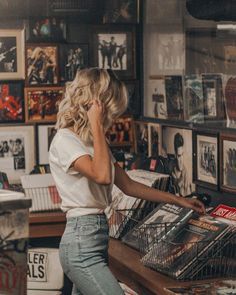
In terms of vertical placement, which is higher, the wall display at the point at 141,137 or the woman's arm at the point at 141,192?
the wall display at the point at 141,137

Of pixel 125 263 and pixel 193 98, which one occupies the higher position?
pixel 193 98

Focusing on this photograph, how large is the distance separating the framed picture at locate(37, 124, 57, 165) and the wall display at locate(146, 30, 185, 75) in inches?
31.7

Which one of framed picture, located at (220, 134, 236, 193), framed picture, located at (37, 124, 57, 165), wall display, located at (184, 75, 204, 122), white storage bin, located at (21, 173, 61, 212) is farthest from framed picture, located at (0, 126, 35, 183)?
framed picture, located at (220, 134, 236, 193)

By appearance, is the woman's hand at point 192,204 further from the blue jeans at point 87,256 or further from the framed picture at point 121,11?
the framed picture at point 121,11

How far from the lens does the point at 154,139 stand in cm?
557

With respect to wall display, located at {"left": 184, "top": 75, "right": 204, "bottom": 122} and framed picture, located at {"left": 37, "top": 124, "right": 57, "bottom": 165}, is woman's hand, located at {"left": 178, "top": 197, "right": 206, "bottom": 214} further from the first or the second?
framed picture, located at {"left": 37, "top": 124, "right": 57, "bottom": 165}

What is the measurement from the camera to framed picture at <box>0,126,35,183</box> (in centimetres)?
570

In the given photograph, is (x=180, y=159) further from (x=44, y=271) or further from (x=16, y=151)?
(x=16, y=151)

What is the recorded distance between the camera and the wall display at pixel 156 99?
5.47 meters

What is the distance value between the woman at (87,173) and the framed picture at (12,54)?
193cm

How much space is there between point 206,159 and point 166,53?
929 millimetres

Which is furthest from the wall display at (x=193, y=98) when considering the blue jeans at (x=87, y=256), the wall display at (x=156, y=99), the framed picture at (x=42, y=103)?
the blue jeans at (x=87, y=256)

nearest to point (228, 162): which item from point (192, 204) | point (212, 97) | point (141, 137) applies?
point (212, 97)

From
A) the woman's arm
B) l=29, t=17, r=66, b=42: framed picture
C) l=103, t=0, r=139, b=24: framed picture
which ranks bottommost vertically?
the woman's arm
